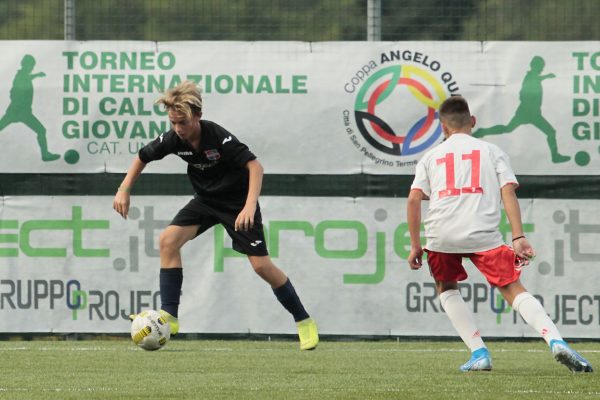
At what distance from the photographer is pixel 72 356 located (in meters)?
9.18

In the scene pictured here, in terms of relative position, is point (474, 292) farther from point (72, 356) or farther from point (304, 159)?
point (72, 356)

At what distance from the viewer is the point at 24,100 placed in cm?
1121

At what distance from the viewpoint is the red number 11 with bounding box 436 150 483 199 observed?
7473 millimetres

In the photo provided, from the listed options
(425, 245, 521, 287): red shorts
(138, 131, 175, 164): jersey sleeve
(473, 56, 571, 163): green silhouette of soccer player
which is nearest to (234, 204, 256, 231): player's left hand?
(138, 131, 175, 164): jersey sleeve

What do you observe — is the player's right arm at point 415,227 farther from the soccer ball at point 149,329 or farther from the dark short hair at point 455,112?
the soccer ball at point 149,329

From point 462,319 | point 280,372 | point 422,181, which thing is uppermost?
point 422,181

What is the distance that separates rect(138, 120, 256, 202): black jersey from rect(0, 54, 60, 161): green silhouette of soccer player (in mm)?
2706

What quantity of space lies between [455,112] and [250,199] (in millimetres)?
1511

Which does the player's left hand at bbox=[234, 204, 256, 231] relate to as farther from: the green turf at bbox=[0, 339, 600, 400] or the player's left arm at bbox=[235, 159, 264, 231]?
the green turf at bbox=[0, 339, 600, 400]

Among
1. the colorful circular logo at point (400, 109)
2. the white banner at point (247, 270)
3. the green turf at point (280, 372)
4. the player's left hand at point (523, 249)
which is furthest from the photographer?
the colorful circular logo at point (400, 109)

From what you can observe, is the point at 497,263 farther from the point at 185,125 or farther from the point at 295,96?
the point at 295,96

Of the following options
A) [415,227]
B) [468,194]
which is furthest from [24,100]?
[468,194]

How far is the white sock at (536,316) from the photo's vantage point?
7.14 metres

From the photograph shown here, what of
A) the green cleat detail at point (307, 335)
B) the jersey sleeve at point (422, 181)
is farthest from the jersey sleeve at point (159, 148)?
the jersey sleeve at point (422, 181)
